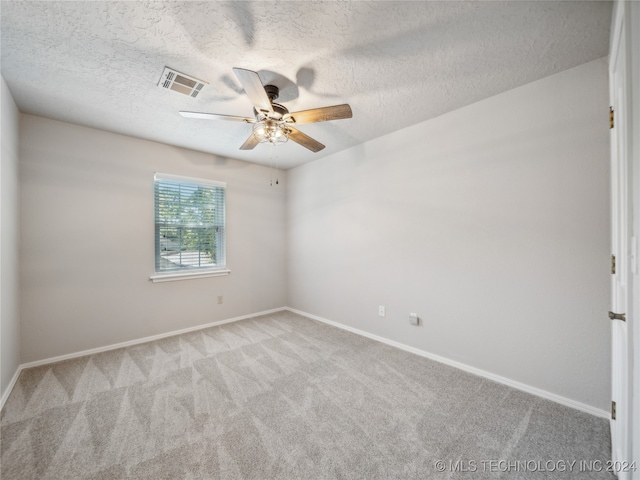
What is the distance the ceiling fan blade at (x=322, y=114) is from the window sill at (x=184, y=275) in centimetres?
264

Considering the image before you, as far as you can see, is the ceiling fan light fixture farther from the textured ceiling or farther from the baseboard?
the baseboard

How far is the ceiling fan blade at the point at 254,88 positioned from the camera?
1512mm

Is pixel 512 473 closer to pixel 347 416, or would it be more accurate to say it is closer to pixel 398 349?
pixel 347 416

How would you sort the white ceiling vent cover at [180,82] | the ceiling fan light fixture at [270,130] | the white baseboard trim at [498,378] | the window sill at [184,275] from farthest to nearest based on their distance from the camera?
the window sill at [184,275]
the ceiling fan light fixture at [270,130]
the white ceiling vent cover at [180,82]
the white baseboard trim at [498,378]

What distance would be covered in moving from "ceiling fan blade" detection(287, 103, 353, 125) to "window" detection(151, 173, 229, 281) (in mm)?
2246

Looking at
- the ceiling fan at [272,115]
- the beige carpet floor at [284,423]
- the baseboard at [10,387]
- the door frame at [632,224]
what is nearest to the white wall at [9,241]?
the baseboard at [10,387]

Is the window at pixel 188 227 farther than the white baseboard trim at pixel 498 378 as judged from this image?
Yes

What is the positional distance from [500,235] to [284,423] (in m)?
2.34

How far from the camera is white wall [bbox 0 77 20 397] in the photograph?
202 centimetres

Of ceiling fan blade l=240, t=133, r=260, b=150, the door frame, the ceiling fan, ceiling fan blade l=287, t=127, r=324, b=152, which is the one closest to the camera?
the door frame

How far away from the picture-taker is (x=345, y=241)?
3.61 meters

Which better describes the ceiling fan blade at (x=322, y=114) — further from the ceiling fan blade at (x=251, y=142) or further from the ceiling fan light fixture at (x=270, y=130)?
the ceiling fan blade at (x=251, y=142)

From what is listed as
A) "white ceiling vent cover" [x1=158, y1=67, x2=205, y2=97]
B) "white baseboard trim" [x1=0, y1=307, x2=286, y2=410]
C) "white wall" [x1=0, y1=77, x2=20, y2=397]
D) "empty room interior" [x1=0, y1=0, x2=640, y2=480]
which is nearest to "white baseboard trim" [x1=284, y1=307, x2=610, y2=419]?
"empty room interior" [x1=0, y1=0, x2=640, y2=480]

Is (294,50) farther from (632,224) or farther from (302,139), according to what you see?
(632,224)
